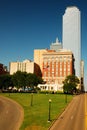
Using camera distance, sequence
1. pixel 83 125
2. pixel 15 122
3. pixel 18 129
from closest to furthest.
Result: pixel 18 129 → pixel 83 125 → pixel 15 122

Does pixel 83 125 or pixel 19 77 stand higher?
pixel 19 77

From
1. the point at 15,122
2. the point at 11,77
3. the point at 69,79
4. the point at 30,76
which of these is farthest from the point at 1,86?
the point at 15,122

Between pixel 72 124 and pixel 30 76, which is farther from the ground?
pixel 30 76

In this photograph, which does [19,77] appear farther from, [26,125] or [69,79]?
[26,125]

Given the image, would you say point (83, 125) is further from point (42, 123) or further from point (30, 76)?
point (30, 76)

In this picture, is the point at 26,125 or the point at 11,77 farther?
the point at 11,77

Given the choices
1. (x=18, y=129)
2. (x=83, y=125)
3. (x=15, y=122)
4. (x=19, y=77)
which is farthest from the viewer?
(x=19, y=77)

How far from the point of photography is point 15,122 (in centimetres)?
4944

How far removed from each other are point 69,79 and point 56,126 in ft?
480

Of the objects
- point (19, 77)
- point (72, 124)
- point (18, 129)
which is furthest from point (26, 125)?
point (19, 77)

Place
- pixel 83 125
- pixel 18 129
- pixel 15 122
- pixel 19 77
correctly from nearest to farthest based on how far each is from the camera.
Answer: pixel 18 129 → pixel 83 125 → pixel 15 122 → pixel 19 77

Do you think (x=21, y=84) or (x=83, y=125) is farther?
(x=21, y=84)

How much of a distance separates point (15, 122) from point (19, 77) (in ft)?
428

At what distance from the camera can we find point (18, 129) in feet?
138
